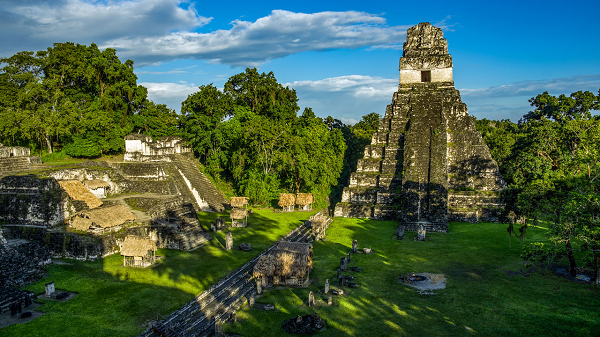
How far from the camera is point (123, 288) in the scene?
50.9 feet

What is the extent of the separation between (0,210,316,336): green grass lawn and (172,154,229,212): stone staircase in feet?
31.9

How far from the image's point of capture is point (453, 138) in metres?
31.0

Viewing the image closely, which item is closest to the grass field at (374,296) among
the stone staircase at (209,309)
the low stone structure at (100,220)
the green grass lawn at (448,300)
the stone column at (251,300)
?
the green grass lawn at (448,300)

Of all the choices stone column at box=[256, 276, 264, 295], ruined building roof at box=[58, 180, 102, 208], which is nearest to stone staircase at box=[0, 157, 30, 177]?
ruined building roof at box=[58, 180, 102, 208]

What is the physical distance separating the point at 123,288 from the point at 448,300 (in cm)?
1277

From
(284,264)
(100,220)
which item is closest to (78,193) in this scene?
(100,220)

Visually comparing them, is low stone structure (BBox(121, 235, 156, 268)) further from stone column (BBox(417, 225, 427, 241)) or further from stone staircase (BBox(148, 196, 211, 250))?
stone column (BBox(417, 225, 427, 241))

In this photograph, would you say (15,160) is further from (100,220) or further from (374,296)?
(374,296)

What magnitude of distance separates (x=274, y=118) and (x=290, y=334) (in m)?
33.7

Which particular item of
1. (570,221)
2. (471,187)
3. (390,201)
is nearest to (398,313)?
(570,221)

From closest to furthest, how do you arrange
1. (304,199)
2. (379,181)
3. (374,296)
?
1. (374,296)
2. (379,181)
3. (304,199)

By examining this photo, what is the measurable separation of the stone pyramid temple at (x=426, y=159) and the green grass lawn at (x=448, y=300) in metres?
6.40

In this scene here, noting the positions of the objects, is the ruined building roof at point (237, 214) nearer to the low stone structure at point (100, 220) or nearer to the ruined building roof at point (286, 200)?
the ruined building roof at point (286, 200)

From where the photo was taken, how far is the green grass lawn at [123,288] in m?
→ 12.4
